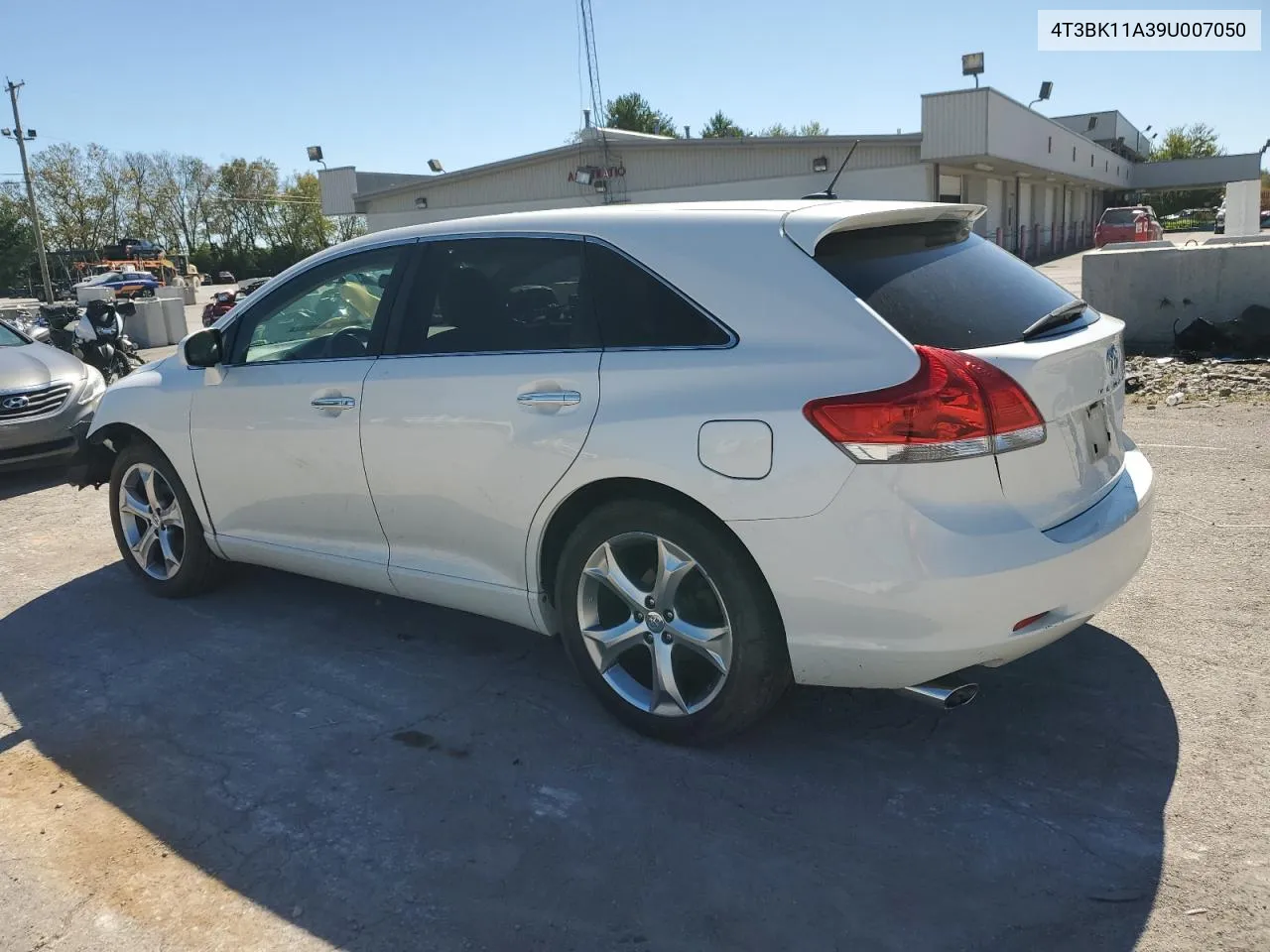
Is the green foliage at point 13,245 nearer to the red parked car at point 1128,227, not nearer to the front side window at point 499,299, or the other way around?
the red parked car at point 1128,227

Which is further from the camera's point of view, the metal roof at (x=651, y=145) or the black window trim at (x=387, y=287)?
the metal roof at (x=651, y=145)

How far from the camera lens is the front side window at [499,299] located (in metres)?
3.46

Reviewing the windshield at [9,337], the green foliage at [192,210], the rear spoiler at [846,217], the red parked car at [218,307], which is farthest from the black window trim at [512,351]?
the green foliage at [192,210]

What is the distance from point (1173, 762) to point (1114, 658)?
76 centimetres

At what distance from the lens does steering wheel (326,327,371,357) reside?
3.99 metres

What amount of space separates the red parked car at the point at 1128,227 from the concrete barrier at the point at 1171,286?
1022 inches

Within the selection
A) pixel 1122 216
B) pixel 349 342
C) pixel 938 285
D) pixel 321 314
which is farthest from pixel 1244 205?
pixel 349 342

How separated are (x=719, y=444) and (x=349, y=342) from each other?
6.02 feet

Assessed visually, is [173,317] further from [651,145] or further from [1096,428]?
[1096,428]

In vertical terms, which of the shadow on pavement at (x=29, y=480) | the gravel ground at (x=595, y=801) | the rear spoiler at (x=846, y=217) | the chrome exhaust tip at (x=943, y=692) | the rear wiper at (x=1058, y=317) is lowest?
the gravel ground at (x=595, y=801)

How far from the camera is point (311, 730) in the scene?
3.57 m

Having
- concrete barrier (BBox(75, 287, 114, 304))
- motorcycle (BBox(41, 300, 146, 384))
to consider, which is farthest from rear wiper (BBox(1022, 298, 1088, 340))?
concrete barrier (BBox(75, 287, 114, 304))

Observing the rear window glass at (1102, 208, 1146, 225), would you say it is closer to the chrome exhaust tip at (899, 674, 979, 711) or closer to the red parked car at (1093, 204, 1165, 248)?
the red parked car at (1093, 204, 1165, 248)

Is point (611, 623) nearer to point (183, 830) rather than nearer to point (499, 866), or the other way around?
point (499, 866)
